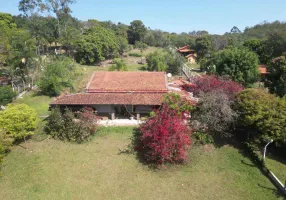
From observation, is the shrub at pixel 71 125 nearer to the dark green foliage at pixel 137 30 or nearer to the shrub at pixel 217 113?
the shrub at pixel 217 113

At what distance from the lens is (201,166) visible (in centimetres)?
1686

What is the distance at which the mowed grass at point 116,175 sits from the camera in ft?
47.0

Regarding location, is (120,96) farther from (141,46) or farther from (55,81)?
(141,46)

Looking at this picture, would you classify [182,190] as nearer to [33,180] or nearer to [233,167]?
[233,167]

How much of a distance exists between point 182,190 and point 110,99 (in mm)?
11552

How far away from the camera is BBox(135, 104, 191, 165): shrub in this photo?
53.1 feet

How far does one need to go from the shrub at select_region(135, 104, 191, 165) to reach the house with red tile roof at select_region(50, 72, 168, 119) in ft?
14.1

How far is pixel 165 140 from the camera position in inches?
639

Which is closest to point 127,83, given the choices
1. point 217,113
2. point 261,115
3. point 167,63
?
point 217,113

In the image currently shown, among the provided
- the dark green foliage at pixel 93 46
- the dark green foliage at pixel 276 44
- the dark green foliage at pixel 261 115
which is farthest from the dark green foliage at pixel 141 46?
the dark green foliage at pixel 261 115

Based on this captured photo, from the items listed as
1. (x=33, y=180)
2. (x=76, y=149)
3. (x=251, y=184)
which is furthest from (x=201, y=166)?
(x=33, y=180)

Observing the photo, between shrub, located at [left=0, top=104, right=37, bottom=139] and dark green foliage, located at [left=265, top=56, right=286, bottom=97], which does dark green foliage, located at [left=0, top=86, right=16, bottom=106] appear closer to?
shrub, located at [left=0, top=104, right=37, bottom=139]

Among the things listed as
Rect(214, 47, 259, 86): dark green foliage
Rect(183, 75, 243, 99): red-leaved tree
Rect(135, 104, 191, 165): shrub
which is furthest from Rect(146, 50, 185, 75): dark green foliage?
Rect(135, 104, 191, 165): shrub

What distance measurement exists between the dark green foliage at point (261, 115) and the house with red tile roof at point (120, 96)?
761cm
